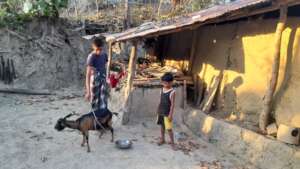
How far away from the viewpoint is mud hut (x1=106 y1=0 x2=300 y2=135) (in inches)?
249

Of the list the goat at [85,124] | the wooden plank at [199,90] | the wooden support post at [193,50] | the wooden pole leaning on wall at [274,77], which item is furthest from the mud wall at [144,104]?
the wooden pole leaning on wall at [274,77]

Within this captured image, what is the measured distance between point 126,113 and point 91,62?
2079 millimetres

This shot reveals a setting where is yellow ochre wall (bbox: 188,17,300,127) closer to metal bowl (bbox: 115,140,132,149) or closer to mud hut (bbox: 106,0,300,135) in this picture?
mud hut (bbox: 106,0,300,135)

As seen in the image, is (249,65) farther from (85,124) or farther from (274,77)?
(85,124)

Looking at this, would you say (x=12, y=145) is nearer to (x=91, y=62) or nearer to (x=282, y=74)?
(x=91, y=62)

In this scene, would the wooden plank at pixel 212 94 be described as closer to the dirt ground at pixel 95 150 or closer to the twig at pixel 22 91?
the dirt ground at pixel 95 150

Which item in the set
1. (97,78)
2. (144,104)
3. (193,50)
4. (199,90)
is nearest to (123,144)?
(97,78)

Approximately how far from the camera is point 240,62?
7773 millimetres

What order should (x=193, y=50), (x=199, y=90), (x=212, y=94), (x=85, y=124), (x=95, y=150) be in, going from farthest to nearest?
(x=193, y=50)
(x=199, y=90)
(x=212, y=94)
(x=95, y=150)
(x=85, y=124)

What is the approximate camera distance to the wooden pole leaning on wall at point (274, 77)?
6143 mm

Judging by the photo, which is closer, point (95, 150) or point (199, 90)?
point (95, 150)

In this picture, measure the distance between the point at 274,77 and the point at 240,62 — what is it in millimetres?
1496

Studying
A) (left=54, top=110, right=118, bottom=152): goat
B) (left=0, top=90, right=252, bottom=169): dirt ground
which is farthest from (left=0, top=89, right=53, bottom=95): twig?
(left=54, top=110, right=118, bottom=152): goat

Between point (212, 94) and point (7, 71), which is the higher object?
point (7, 71)
